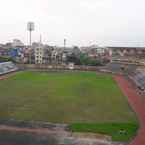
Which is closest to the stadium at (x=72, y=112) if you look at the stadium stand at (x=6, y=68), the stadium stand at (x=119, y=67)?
the stadium stand at (x=6, y=68)

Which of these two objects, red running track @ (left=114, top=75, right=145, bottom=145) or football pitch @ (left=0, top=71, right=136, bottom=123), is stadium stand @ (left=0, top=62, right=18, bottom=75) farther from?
red running track @ (left=114, top=75, right=145, bottom=145)

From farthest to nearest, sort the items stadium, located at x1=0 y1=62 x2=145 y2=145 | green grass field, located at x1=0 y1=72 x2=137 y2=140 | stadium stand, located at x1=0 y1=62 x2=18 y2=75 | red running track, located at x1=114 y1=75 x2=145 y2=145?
1. stadium stand, located at x1=0 y1=62 x2=18 y2=75
2. green grass field, located at x1=0 y1=72 x2=137 y2=140
3. stadium, located at x1=0 y1=62 x2=145 y2=145
4. red running track, located at x1=114 y1=75 x2=145 y2=145

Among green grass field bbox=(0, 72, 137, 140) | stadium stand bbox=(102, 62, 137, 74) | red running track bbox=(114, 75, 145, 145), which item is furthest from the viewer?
stadium stand bbox=(102, 62, 137, 74)

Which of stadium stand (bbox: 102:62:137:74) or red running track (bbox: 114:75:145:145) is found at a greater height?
stadium stand (bbox: 102:62:137:74)

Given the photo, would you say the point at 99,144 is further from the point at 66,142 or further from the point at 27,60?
the point at 27,60

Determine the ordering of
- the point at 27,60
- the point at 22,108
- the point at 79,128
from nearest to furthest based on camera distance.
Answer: the point at 79,128 → the point at 22,108 → the point at 27,60

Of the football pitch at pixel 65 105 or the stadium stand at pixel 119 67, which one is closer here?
the football pitch at pixel 65 105

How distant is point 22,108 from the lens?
17812 mm

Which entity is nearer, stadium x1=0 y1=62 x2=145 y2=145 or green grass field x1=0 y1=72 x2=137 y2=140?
stadium x1=0 y1=62 x2=145 y2=145

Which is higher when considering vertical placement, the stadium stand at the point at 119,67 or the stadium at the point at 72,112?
the stadium stand at the point at 119,67

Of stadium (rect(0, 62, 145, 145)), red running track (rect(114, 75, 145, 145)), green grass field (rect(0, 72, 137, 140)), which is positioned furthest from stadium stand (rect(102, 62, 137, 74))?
green grass field (rect(0, 72, 137, 140))

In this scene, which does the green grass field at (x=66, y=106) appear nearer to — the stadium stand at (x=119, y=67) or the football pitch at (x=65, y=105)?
the football pitch at (x=65, y=105)

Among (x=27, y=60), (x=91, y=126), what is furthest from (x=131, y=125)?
(x=27, y=60)

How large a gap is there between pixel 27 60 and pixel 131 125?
43949mm
